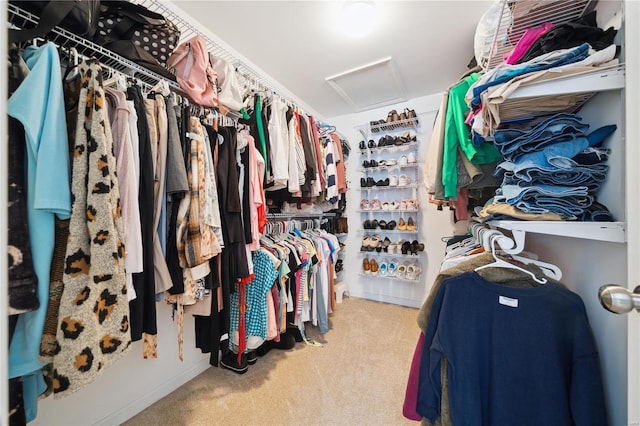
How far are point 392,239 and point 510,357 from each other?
2.26m

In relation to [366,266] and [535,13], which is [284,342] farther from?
[535,13]

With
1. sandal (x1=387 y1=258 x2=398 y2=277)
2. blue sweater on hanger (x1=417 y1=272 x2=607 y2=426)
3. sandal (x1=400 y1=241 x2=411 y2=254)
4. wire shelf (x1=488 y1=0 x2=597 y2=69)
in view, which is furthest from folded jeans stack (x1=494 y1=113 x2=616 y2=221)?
sandal (x1=387 y1=258 x2=398 y2=277)

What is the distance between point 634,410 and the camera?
0.42m

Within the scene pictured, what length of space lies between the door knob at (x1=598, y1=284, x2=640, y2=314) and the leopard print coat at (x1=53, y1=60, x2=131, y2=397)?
115cm

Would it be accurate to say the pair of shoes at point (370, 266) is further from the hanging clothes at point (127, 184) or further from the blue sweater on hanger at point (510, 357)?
the hanging clothes at point (127, 184)

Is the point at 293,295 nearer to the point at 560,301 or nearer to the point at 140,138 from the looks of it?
the point at 140,138

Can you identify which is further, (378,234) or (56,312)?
(378,234)

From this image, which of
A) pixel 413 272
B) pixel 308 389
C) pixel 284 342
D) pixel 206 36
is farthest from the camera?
pixel 413 272

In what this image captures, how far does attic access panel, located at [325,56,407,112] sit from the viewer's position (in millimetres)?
2160

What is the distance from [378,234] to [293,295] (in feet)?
5.10

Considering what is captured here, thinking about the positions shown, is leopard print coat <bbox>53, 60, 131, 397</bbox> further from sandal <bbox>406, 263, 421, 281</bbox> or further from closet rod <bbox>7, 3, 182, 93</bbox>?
sandal <bbox>406, 263, 421, 281</bbox>

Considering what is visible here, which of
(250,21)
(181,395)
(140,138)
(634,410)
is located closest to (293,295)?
(181,395)

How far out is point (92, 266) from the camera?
0.66 m

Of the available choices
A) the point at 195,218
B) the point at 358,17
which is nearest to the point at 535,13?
the point at 358,17
